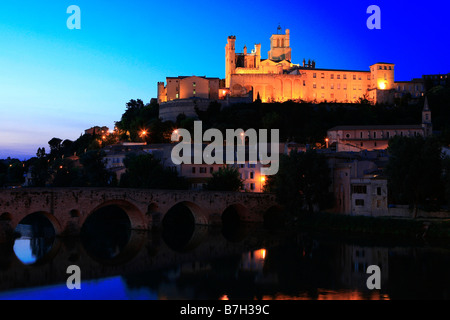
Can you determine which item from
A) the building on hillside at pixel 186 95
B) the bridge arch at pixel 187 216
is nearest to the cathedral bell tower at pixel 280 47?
the building on hillside at pixel 186 95

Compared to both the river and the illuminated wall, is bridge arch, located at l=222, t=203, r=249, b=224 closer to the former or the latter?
the river

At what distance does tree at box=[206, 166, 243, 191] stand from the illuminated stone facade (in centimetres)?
3694

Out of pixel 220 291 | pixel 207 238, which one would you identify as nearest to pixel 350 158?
pixel 207 238

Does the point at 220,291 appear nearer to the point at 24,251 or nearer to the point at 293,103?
the point at 24,251

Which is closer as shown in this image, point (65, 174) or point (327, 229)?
point (327, 229)

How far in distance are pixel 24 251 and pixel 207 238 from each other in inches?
519

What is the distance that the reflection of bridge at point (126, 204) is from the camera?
1389 inches

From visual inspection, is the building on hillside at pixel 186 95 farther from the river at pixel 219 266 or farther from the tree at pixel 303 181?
the river at pixel 219 266

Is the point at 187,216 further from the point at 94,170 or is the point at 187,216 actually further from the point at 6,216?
the point at 6,216

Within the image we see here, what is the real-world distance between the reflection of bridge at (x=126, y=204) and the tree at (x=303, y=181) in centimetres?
367

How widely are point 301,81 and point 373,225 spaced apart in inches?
2134

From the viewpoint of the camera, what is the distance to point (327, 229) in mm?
43312

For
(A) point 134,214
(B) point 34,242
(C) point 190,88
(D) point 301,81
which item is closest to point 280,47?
(D) point 301,81
